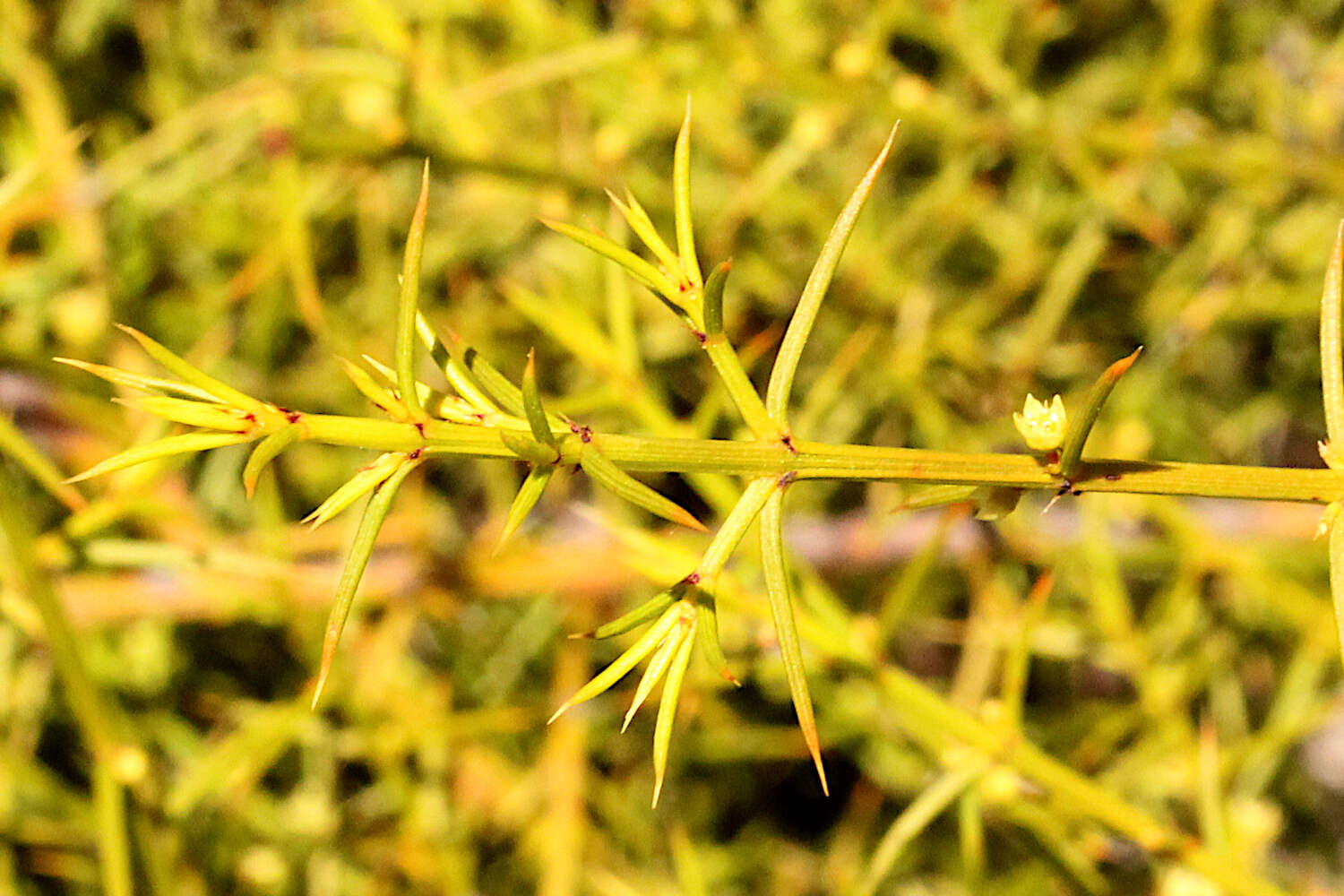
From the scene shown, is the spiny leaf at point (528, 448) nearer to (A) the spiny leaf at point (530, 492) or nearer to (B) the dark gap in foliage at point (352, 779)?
(A) the spiny leaf at point (530, 492)

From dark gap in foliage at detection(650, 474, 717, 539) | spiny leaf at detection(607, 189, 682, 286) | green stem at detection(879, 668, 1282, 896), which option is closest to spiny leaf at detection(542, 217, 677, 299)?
spiny leaf at detection(607, 189, 682, 286)

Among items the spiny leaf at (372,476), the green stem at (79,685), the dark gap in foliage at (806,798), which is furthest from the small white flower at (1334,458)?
the dark gap in foliage at (806,798)

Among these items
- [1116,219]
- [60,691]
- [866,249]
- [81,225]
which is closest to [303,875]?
[60,691]

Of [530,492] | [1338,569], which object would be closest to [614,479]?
[530,492]

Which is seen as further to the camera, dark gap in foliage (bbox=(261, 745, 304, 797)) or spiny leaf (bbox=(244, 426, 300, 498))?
dark gap in foliage (bbox=(261, 745, 304, 797))

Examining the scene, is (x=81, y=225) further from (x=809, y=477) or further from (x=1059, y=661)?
(x=1059, y=661)

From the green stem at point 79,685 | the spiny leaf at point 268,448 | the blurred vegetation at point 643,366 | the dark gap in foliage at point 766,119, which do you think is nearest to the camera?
the spiny leaf at point 268,448

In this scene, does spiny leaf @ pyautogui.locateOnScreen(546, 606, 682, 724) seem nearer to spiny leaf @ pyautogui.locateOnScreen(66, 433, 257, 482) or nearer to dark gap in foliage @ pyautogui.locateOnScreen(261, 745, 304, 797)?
spiny leaf @ pyautogui.locateOnScreen(66, 433, 257, 482)
